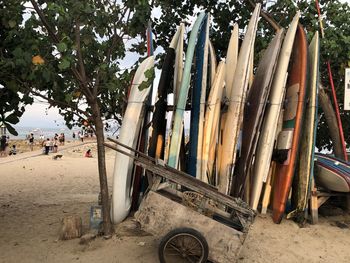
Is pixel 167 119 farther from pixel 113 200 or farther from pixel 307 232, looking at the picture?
pixel 307 232

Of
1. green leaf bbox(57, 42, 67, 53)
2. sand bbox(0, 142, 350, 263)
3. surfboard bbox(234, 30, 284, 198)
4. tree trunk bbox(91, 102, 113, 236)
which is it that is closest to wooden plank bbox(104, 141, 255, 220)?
sand bbox(0, 142, 350, 263)

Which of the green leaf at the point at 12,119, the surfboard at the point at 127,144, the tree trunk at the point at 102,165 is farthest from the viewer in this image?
the surfboard at the point at 127,144

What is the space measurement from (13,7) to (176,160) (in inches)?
105

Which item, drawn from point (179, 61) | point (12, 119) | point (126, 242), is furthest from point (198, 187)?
point (179, 61)

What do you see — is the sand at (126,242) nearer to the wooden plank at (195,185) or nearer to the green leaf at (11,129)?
the wooden plank at (195,185)

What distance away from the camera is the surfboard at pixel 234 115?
486 cm

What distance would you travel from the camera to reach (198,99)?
5242mm

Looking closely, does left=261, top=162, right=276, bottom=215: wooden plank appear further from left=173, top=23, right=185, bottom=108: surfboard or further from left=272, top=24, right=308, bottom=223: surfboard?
left=173, top=23, right=185, bottom=108: surfboard

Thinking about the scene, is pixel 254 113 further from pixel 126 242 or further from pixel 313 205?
pixel 126 242

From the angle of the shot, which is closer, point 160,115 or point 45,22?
point 45,22

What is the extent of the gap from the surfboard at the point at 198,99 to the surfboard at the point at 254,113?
61 cm

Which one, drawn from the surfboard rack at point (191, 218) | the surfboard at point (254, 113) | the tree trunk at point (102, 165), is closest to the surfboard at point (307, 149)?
the surfboard at point (254, 113)

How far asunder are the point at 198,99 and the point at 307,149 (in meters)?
1.70


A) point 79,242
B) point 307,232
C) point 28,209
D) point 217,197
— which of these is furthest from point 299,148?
point 28,209
